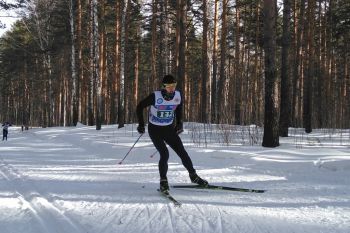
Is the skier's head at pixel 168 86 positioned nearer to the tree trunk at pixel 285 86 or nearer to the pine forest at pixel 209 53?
the pine forest at pixel 209 53

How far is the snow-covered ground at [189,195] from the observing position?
5.19 m

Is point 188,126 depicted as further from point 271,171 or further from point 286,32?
point 271,171

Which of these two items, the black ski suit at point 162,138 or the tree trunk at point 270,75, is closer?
the black ski suit at point 162,138

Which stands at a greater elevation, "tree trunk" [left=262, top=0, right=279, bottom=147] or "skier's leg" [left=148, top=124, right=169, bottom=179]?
"tree trunk" [left=262, top=0, right=279, bottom=147]

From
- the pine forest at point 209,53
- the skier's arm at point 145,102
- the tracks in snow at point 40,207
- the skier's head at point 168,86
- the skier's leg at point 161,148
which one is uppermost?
the pine forest at point 209,53

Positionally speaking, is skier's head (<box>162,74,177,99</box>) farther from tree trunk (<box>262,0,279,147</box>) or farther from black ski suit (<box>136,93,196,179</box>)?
tree trunk (<box>262,0,279,147</box>)

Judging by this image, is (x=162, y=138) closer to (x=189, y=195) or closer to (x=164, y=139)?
(x=164, y=139)

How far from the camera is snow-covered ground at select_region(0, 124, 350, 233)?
519 centimetres

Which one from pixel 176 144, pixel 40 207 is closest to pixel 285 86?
pixel 176 144

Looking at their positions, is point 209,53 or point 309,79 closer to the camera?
point 309,79

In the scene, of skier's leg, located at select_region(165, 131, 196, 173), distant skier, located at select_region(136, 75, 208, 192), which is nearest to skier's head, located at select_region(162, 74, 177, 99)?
distant skier, located at select_region(136, 75, 208, 192)

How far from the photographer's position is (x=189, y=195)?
688 cm

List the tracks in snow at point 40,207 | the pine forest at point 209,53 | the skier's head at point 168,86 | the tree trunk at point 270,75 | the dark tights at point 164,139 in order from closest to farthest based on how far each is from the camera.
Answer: the tracks in snow at point 40,207, the skier's head at point 168,86, the dark tights at point 164,139, the tree trunk at point 270,75, the pine forest at point 209,53

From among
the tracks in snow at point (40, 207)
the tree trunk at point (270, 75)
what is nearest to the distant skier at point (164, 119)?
the tracks in snow at point (40, 207)
